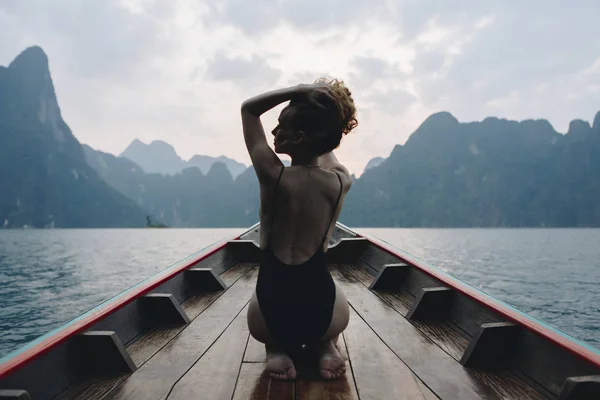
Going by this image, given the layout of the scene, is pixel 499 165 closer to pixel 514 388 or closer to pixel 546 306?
pixel 546 306

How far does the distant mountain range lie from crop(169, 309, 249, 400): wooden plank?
156 m

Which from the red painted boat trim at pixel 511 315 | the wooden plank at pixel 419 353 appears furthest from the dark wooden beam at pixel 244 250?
the red painted boat trim at pixel 511 315

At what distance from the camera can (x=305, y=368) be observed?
7.76 ft

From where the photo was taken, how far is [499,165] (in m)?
184

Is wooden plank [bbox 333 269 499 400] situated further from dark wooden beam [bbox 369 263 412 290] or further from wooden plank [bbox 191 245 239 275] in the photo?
wooden plank [bbox 191 245 239 275]

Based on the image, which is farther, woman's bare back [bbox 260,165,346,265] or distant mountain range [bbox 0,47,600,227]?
distant mountain range [bbox 0,47,600,227]

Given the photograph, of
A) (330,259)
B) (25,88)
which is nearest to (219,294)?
(330,259)

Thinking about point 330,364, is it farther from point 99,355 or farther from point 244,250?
point 244,250

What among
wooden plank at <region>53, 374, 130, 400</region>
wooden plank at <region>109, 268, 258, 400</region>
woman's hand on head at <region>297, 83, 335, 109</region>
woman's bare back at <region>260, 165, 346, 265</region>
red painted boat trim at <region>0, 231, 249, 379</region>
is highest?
woman's hand on head at <region>297, 83, 335, 109</region>

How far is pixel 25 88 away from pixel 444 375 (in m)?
192

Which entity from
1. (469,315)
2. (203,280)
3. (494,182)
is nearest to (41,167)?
(203,280)

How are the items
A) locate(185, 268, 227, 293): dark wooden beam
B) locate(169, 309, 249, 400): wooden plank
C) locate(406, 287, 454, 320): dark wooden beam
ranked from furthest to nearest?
locate(185, 268, 227, 293): dark wooden beam → locate(406, 287, 454, 320): dark wooden beam → locate(169, 309, 249, 400): wooden plank

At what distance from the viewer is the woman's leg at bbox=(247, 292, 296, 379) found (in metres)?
2.21

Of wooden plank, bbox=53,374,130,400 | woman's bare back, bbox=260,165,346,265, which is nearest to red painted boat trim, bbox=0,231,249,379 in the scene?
wooden plank, bbox=53,374,130,400
